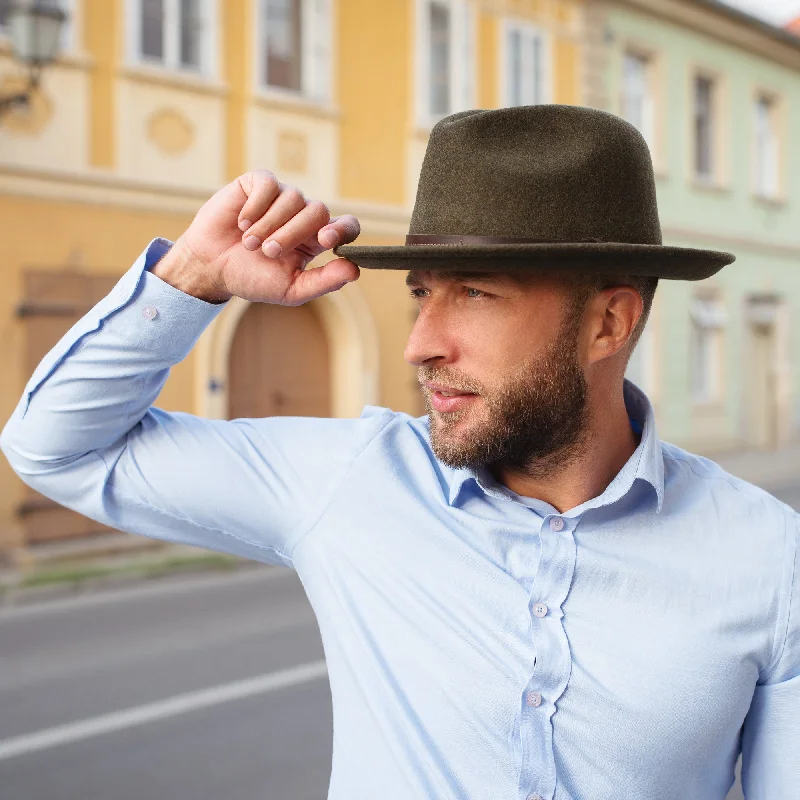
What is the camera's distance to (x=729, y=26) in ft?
57.0

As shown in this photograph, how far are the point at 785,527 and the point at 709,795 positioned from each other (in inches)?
16.7

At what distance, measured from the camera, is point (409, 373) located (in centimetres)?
1261

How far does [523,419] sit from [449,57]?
11.9 metres

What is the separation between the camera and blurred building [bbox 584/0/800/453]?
16.3 meters

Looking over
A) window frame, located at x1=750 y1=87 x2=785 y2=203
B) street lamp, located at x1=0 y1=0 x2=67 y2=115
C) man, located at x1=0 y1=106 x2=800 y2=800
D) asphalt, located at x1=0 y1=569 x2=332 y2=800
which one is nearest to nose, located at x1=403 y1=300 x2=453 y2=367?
man, located at x1=0 y1=106 x2=800 y2=800

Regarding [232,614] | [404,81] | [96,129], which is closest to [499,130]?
[232,614]

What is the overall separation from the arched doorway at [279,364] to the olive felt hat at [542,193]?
30.5ft

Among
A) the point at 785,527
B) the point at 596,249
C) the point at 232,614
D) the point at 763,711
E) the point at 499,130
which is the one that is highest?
the point at 499,130

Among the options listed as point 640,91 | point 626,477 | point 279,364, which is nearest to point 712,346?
point 640,91

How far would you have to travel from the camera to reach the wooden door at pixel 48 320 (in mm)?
9344

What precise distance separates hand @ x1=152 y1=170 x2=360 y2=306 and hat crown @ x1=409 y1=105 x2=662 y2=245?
194 mm

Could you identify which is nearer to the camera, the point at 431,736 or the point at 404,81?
the point at 431,736

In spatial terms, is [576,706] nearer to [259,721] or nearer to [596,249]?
[596,249]

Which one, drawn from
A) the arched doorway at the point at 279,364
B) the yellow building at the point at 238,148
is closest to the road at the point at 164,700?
the yellow building at the point at 238,148
